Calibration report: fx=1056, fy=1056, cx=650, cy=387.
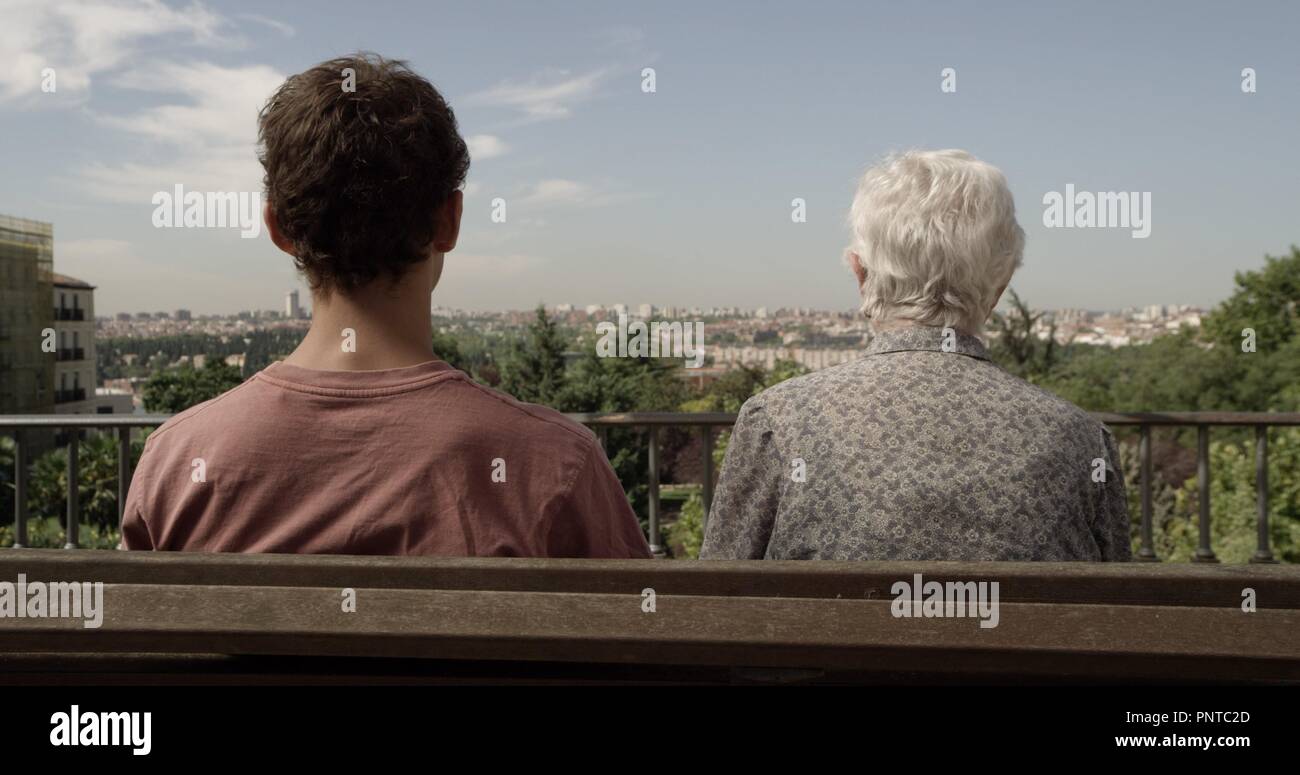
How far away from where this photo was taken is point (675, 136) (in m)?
70.3

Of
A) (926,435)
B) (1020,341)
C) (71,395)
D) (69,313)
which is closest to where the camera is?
(926,435)

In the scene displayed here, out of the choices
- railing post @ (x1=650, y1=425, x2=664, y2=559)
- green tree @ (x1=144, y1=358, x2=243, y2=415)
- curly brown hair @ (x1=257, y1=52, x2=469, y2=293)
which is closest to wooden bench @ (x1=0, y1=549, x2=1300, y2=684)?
curly brown hair @ (x1=257, y1=52, x2=469, y2=293)

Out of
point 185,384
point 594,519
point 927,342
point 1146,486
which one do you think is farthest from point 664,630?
point 185,384

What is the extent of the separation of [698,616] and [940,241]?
0.93 metres

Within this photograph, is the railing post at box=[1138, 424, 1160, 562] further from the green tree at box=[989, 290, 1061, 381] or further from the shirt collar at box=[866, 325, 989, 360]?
the green tree at box=[989, 290, 1061, 381]

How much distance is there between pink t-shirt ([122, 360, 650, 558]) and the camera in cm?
108

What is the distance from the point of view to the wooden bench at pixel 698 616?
0.89 meters

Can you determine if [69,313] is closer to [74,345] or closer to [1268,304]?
[74,345]

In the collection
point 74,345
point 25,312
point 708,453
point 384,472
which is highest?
point 25,312

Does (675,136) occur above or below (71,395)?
above

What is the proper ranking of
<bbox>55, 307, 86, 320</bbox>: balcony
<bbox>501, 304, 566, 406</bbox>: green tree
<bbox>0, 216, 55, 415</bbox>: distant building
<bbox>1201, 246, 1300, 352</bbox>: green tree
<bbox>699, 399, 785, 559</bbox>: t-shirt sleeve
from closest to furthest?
1. <bbox>699, 399, 785, 559</bbox>: t-shirt sleeve
2. <bbox>1201, 246, 1300, 352</bbox>: green tree
3. <bbox>501, 304, 566, 406</bbox>: green tree
4. <bbox>0, 216, 55, 415</bbox>: distant building
5. <bbox>55, 307, 86, 320</bbox>: balcony

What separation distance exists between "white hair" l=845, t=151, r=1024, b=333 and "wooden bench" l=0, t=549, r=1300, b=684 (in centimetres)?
77

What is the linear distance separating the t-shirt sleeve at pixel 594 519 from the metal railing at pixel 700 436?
2.07 m
